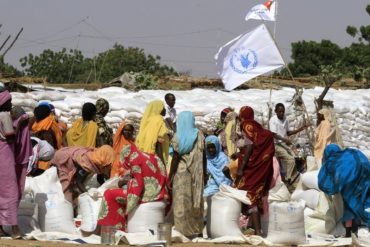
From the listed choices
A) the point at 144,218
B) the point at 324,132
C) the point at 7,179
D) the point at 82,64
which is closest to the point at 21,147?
the point at 7,179

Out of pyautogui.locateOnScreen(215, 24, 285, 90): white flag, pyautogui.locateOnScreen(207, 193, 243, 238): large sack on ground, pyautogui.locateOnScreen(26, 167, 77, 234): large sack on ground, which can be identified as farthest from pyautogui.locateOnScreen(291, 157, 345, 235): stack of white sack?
pyautogui.locateOnScreen(215, 24, 285, 90): white flag

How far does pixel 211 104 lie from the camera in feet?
52.2

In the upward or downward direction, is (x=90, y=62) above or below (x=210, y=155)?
above

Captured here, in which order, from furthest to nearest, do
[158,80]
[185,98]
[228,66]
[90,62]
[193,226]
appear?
[90,62] < [158,80] < [185,98] < [228,66] < [193,226]

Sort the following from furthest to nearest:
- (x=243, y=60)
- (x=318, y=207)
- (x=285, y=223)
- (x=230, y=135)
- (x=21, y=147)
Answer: (x=243, y=60), (x=230, y=135), (x=318, y=207), (x=285, y=223), (x=21, y=147)

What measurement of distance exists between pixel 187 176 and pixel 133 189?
678mm

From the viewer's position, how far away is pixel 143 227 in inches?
340

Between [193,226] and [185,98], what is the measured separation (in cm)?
767

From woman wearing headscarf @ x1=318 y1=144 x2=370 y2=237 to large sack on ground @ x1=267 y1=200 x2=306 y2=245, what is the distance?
1.85ft

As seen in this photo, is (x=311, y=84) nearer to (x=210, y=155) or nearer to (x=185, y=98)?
(x=185, y=98)

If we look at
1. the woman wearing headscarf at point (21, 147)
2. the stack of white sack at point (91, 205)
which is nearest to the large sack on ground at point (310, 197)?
the stack of white sack at point (91, 205)

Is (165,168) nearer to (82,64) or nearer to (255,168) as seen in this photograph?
(255,168)

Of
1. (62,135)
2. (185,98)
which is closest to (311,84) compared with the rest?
(185,98)

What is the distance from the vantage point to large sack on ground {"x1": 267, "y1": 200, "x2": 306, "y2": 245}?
8.84 metres
